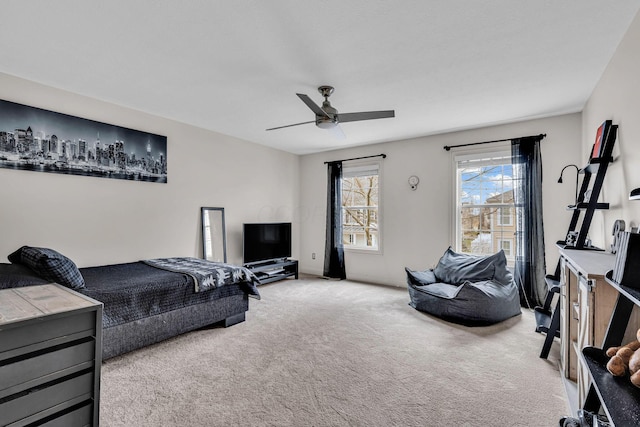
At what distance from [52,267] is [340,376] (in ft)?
7.28

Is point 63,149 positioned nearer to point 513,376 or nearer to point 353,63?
point 353,63

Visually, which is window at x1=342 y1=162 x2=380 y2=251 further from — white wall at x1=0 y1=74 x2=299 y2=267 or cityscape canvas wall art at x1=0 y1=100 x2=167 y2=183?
cityscape canvas wall art at x1=0 y1=100 x2=167 y2=183

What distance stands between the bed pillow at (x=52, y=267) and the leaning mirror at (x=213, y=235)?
2.09 m

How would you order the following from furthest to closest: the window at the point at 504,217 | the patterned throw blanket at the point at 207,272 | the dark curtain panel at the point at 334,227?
the dark curtain panel at the point at 334,227
the window at the point at 504,217
the patterned throw blanket at the point at 207,272

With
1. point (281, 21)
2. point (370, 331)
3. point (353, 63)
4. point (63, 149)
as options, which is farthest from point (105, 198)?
point (370, 331)

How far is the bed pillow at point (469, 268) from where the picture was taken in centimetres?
369

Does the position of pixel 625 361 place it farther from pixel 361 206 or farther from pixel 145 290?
pixel 361 206

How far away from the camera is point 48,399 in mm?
1396

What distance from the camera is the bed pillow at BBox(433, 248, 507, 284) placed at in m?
3.69

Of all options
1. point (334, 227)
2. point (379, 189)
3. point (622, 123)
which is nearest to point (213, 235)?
point (334, 227)

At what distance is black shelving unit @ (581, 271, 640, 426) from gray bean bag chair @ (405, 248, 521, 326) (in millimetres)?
1999

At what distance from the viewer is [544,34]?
6.96 feet

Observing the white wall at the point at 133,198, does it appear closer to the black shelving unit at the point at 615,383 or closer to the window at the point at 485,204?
the window at the point at 485,204

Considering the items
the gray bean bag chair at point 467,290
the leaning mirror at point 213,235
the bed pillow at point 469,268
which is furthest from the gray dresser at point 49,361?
the bed pillow at point 469,268
